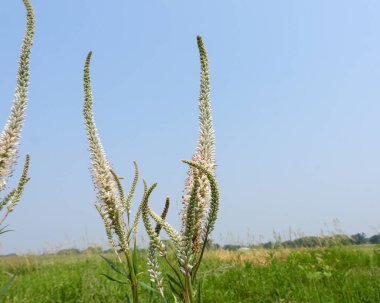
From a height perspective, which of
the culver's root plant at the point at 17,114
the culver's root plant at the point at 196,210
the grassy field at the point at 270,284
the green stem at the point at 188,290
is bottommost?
the grassy field at the point at 270,284

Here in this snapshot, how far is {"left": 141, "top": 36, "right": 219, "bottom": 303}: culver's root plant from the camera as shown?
2.85 metres

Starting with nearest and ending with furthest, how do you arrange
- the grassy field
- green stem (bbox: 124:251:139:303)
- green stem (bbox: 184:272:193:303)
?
green stem (bbox: 184:272:193:303) < green stem (bbox: 124:251:139:303) < the grassy field

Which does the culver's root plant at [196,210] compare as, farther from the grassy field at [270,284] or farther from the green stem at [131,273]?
the grassy field at [270,284]

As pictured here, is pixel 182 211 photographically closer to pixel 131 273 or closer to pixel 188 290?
pixel 188 290

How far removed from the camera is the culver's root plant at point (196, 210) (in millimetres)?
2846

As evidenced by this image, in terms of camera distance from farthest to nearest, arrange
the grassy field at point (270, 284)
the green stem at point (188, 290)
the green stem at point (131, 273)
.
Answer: the grassy field at point (270, 284) → the green stem at point (131, 273) → the green stem at point (188, 290)

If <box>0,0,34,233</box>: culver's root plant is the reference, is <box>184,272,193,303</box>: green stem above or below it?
below

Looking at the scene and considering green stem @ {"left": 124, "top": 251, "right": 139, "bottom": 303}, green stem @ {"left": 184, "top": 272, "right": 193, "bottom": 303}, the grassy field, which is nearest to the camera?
green stem @ {"left": 184, "top": 272, "right": 193, "bottom": 303}

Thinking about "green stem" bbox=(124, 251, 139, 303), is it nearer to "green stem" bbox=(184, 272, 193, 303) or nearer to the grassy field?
"green stem" bbox=(184, 272, 193, 303)

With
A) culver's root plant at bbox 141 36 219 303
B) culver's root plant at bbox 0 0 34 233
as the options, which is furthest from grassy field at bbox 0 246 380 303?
culver's root plant at bbox 141 36 219 303

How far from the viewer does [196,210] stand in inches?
115

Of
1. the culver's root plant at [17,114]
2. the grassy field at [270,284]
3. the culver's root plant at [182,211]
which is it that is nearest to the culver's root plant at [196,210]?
the culver's root plant at [182,211]

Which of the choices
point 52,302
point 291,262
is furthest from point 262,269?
point 52,302

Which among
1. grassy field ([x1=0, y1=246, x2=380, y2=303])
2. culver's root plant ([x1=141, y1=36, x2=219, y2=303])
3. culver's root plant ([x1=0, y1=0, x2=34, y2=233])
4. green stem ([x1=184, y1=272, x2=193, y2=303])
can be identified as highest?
culver's root plant ([x1=0, y1=0, x2=34, y2=233])
